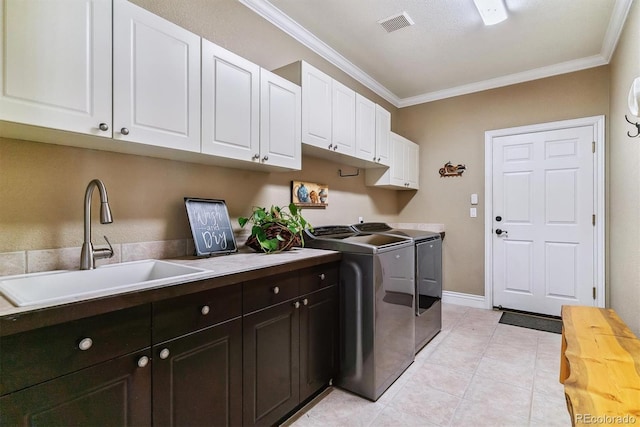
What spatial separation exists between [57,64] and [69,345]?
96 centimetres

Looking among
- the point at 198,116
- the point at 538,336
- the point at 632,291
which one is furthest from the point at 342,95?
the point at 538,336

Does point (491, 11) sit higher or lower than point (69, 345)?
higher

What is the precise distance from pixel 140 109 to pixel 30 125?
0.37 metres

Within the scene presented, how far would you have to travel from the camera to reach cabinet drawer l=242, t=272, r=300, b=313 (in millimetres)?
1389

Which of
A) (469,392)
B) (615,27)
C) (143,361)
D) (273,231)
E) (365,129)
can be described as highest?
(615,27)

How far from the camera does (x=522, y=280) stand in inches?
136

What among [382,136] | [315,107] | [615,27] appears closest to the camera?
[315,107]

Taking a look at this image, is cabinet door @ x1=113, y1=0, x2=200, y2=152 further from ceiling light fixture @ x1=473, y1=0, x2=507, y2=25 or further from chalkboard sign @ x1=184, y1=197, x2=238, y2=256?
ceiling light fixture @ x1=473, y1=0, x2=507, y2=25

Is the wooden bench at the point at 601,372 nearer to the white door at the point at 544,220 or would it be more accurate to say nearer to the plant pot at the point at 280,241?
the plant pot at the point at 280,241

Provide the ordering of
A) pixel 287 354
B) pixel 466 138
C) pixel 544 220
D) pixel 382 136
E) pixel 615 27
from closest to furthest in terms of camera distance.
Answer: pixel 287 354 < pixel 615 27 < pixel 382 136 < pixel 544 220 < pixel 466 138

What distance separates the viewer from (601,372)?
113 centimetres

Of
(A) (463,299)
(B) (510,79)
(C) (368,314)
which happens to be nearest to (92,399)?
(C) (368,314)

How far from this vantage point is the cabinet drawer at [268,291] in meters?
1.39

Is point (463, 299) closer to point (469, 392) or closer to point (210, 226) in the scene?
point (469, 392)
